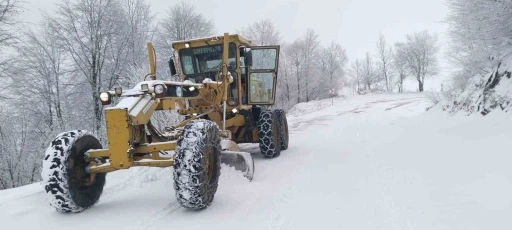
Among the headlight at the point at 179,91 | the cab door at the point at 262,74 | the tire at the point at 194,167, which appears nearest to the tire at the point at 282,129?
the cab door at the point at 262,74

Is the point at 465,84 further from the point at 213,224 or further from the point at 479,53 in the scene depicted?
the point at 213,224

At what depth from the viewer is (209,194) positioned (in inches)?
165

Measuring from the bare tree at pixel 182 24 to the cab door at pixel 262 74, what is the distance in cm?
2255

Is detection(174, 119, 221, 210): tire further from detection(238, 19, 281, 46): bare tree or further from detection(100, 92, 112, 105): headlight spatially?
detection(238, 19, 281, 46): bare tree

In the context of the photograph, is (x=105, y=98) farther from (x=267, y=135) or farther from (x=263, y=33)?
(x=263, y=33)

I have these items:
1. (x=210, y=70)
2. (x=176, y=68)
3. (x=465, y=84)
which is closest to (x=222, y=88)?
(x=210, y=70)

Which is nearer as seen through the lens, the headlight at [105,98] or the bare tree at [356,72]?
the headlight at [105,98]

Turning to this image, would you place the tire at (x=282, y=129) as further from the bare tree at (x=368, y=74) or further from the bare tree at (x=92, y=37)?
the bare tree at (x=368, y=74)

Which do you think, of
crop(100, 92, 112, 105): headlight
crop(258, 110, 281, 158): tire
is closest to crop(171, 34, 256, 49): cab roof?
crop(258, 110, 281, 158): tire

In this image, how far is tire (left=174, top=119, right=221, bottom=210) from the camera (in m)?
3.84

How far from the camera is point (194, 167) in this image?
12.6 feet

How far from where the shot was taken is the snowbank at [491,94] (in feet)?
24.9

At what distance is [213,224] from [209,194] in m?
0.46

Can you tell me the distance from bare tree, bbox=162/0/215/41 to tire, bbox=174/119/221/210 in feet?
87.9
